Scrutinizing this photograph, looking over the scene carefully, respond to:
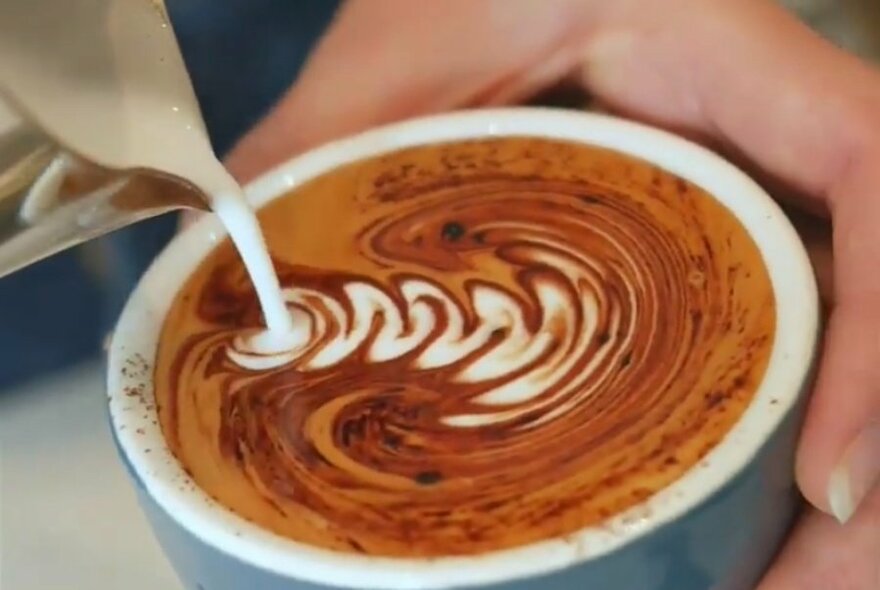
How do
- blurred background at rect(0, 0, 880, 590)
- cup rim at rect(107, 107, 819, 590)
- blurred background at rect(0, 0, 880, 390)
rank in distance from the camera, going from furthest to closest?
blurred background at rect(0, 0, 880, 390), blurred background at rect(0, 0, 880, 590), cup rim at rect(107, 107, 819, 590)

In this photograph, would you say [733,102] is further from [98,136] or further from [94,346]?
[94,346]

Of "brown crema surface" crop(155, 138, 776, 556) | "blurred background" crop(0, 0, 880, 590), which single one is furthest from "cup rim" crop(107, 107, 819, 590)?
"blurred background" crop(0, 0, 880, 590)

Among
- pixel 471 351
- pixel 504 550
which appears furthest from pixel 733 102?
pixel 504 550

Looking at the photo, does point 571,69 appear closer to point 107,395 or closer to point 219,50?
point 219,50

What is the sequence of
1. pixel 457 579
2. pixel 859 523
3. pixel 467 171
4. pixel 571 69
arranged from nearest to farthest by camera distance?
pixel 457 579 < pixel 859 523 < pixel 467 171 < pixel 571 69

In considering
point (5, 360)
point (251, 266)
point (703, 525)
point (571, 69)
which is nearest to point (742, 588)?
point (703, 525)

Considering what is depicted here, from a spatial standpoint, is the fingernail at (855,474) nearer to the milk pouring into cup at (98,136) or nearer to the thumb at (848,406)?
the thumb at (848,406)

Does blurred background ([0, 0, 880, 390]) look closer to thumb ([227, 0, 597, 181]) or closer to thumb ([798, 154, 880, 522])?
thumb ([227, 0, 597, 181])
